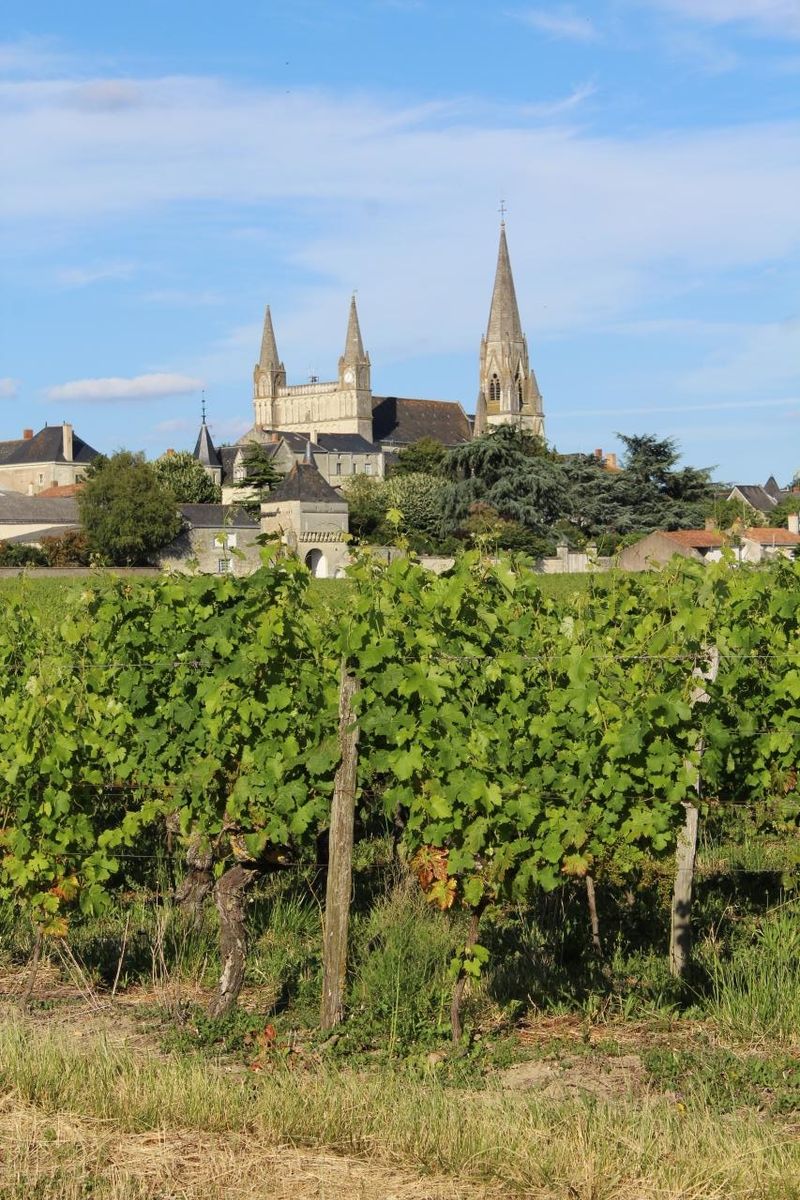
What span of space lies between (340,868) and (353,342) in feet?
473

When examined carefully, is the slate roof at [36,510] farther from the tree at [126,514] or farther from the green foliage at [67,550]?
the green foliage at [67,550]

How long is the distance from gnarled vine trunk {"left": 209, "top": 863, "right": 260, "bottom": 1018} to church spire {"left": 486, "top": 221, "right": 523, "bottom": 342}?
140m

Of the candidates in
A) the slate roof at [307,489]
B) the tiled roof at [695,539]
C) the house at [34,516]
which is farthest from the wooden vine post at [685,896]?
the house at [34,516]

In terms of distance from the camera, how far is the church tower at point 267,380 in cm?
15350

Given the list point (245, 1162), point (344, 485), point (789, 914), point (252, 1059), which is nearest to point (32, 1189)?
point (245, 1162)

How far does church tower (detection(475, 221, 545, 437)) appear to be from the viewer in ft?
470

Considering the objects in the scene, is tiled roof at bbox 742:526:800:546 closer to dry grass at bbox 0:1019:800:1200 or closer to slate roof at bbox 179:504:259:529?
slate roof at bbox 179:504:259:529

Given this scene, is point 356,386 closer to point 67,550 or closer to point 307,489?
point 307,489

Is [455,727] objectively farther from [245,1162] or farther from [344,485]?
[344,485]

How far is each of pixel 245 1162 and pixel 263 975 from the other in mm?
→ 2279

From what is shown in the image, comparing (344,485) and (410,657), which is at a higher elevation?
(344,485)

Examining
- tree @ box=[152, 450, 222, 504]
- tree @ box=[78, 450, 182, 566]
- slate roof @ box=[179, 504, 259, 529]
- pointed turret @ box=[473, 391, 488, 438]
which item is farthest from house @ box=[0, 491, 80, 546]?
pointed turret @ box=[473, 391, 488, 438]

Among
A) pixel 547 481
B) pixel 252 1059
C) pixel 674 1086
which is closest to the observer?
pixel 674 1086

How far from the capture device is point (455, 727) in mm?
5656
